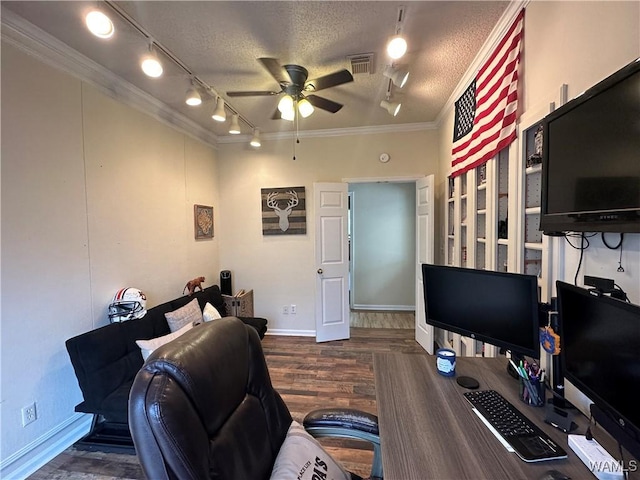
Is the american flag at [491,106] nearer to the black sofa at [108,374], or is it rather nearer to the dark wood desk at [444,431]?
the dark wood desk at [444,431]

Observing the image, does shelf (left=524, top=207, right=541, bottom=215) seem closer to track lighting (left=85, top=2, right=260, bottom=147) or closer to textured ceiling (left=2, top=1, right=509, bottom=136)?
textured ceiling (left=2, top=1, right=509, bottom=136)

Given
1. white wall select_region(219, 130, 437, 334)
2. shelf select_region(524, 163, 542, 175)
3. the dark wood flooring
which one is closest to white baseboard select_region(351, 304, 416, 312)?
the dark wood flooring

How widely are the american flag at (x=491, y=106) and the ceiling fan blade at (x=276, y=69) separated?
148cm

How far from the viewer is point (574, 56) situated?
127 centimetres

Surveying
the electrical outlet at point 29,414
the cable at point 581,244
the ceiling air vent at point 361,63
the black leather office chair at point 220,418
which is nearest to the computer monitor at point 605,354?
the cable at point 581,244

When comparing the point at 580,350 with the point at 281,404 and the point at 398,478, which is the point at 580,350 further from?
the point at 281,404

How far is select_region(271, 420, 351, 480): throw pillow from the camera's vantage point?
0.93 metres

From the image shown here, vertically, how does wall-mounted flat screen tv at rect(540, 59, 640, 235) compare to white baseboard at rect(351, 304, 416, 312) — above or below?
above

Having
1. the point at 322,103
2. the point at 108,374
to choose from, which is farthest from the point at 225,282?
the point at 322,103

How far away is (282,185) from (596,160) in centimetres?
343

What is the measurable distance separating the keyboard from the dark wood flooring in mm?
1073

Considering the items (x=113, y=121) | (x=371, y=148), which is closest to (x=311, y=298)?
(x=371, y=148)

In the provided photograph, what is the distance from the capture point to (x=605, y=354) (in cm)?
83

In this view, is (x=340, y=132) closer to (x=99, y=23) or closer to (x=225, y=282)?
(x=225, y=282)
